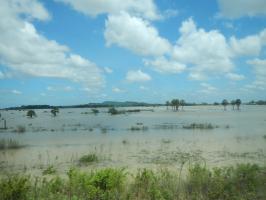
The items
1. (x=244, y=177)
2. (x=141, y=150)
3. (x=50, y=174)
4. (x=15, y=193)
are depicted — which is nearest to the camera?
(x=15, y=193)

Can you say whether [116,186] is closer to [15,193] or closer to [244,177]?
[15,193]

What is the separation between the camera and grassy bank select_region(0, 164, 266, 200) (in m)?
6.95

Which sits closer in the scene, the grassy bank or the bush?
the bush

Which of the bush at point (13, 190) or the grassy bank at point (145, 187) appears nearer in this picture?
the bush at point (13, 190)

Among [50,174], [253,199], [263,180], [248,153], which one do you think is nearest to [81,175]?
[253,199]

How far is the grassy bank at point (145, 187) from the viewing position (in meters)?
6.95

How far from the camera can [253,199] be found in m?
6.87

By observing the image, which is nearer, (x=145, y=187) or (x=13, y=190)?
(x=13, y=190)

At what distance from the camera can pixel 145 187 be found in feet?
26.2

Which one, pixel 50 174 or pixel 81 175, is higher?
pixel 81 175

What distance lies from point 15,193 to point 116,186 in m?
2.19

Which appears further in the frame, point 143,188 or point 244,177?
point 244,177

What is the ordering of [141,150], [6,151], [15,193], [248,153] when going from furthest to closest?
[6,151]
[141,150]
[248,153]
[15,193]

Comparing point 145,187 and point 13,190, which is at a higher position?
point 13,190
